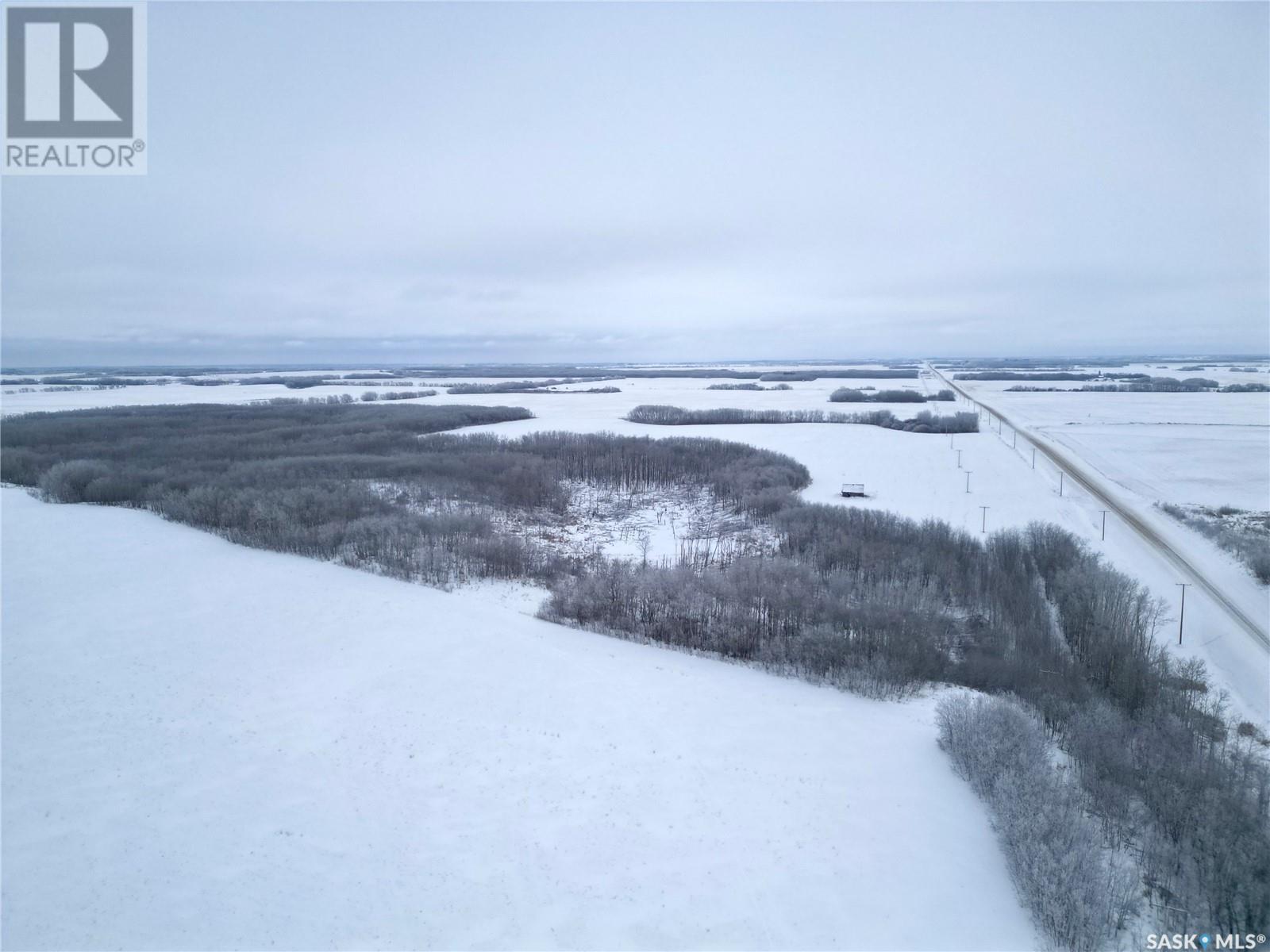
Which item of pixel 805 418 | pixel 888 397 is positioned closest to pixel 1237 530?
pixel 805 418

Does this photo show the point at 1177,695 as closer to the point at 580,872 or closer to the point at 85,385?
the point at 580,872

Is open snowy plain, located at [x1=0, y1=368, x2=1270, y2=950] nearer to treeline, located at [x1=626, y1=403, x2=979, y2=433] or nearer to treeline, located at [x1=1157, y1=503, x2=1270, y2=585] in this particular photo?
treeline, located at [x1=1157, y1=503, x2=1270, y2=585]

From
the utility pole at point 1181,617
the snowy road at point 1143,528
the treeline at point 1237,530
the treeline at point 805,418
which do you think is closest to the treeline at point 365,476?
the snowy road at point 1143,528

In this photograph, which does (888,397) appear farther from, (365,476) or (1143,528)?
(365,476)

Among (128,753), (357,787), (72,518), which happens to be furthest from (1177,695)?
(72,518)

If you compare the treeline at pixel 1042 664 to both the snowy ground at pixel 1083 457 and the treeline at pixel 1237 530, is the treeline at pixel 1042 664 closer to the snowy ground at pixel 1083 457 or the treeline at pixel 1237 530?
the snowy ground at pixel 1083 457

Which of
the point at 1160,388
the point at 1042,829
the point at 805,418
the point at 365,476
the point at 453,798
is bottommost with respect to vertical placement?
the point at 453,798
